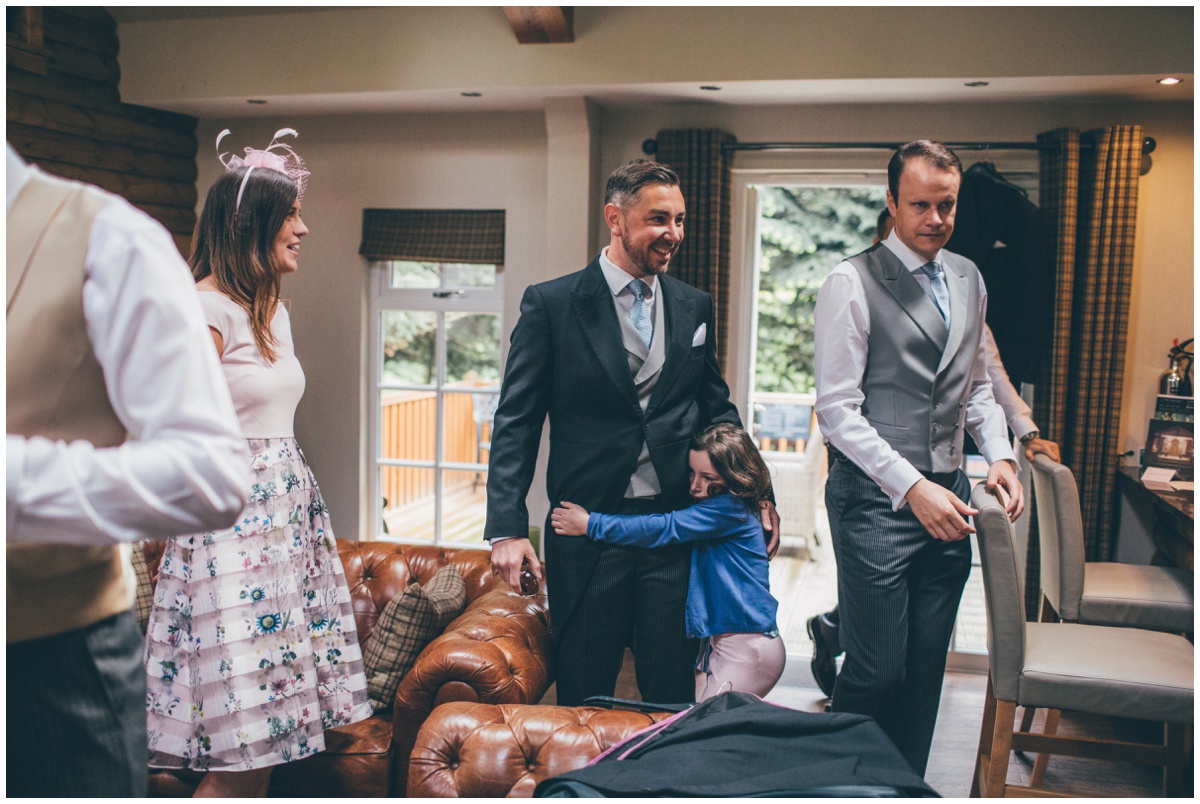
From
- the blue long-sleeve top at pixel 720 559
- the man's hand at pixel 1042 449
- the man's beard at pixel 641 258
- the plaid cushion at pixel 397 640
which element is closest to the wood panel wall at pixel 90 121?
the plaid cushion at pixel 397 640

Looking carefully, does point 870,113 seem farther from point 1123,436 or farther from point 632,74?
point 1123,436

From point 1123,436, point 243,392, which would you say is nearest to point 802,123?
point 1123,436

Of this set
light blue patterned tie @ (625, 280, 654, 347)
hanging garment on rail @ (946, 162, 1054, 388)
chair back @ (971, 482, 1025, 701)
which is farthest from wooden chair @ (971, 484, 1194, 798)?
hanging garment on rail @ (946, 162, 1054, 388)

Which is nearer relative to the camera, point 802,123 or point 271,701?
point 271,701

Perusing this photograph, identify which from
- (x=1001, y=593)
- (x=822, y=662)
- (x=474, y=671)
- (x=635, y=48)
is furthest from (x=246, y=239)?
(x=822, y=662)

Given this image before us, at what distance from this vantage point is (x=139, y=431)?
0.77 metres

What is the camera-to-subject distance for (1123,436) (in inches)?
143

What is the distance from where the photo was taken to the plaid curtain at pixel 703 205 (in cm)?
373

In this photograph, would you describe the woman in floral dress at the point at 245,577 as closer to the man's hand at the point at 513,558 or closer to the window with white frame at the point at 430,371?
the man's hand at the point at 513,558

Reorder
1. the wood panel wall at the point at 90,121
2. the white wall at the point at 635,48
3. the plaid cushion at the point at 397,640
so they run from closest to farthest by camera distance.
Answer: the plaid cushion at the point at 397,640 → the white wall at the point at 635,48 → the wood panel wall at the point at 90,121

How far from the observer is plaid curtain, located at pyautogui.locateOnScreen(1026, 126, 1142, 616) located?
340cm

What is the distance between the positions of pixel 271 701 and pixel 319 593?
250 mm

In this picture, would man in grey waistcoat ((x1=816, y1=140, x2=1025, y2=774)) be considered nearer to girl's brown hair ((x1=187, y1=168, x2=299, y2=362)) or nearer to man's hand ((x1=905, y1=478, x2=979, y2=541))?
man's hand ((x1=905, y1=478, x2=979, y2=541))

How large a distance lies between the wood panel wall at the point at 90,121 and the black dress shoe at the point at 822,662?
136 inches
